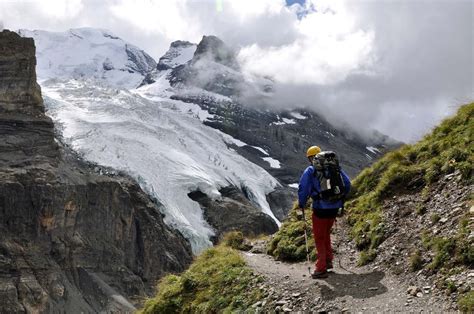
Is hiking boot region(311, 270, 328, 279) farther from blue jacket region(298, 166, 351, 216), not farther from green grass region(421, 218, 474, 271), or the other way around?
green grass region(421, 218, 474, 271)

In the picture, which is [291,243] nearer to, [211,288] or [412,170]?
[211,288]

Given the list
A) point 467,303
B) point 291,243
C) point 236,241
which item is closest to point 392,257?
point 467,303

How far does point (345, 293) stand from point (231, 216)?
169 m

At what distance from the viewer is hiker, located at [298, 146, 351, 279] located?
1210cm

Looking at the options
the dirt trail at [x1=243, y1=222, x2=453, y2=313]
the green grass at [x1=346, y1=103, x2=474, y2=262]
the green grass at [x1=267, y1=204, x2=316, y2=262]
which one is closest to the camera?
the dirt trail at [x1=243, y1=222, x2=453, y2=313]

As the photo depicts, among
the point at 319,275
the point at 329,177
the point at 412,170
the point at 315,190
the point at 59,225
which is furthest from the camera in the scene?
the point at 59,225

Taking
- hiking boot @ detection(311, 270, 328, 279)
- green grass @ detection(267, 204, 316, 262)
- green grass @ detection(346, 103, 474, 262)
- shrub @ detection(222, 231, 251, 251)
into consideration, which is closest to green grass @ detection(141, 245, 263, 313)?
hiking boot @ detection(311, 270, 328, 279)

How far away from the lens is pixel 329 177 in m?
12.1

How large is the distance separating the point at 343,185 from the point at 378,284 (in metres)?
2.30

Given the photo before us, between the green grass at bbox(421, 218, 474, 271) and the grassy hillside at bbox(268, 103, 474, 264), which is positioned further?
the grassy hillside at bbox(268, 103, 474, 264)

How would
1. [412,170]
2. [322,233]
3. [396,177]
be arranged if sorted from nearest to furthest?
[322,233]
[412,170]
[396,177]

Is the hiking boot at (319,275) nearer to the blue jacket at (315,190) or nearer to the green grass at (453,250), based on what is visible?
the blue jacket at (315,190)

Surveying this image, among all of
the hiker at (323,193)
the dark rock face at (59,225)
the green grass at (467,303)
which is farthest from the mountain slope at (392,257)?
the dark rock face at (59,225)

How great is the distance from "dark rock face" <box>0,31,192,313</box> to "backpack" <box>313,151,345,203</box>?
10595 centimetres
